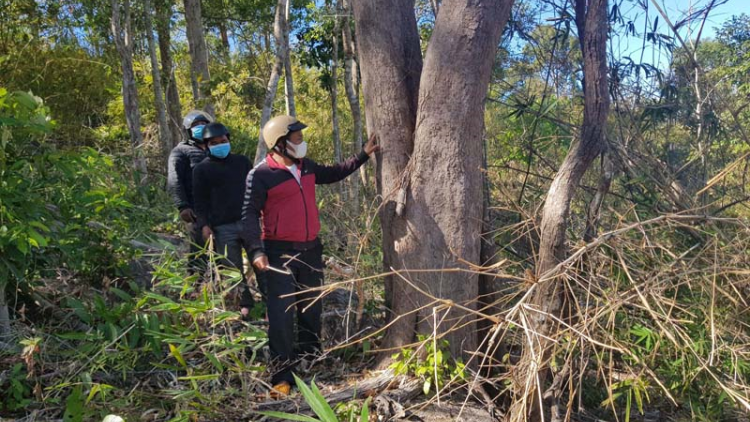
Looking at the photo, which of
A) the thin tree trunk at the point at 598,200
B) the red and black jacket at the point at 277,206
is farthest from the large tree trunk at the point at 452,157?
the thin tree trunk at the point at 598,200

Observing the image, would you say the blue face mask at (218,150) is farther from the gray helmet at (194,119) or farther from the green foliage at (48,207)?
the green foliage at (48,207)

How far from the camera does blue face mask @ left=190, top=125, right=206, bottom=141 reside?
5.11 metres

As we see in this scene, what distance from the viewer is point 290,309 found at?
13.8ft

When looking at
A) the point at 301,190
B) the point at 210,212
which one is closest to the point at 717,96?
the point at 301,190

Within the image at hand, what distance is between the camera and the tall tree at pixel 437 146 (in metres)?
3.84

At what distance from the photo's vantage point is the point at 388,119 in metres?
4.12

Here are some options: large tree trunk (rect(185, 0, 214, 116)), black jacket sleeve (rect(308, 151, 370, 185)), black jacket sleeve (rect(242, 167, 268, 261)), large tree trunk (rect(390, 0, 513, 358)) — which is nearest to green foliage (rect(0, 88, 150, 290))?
black jacket sleeve (rect(242, 167, 268, 261))

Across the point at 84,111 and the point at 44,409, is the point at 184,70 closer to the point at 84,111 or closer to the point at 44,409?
the point at 84,111

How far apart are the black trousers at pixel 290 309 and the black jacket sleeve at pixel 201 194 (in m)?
0.90

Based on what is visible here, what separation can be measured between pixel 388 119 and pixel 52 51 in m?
10.2

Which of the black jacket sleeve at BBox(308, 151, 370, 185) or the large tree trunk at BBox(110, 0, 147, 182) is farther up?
the large tree trunk at BBox(110, 0, 147, 182)

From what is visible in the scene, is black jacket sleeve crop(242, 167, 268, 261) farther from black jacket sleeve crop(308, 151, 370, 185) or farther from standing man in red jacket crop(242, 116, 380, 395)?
black jacket sleeve crop(308, 151, 370, 185)

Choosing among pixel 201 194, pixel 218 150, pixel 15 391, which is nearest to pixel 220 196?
pixel 201 194

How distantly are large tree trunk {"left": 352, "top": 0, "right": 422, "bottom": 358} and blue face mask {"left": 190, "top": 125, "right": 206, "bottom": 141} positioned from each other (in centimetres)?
164
